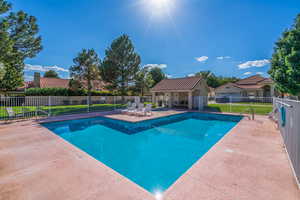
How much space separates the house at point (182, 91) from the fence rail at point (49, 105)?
4579 mm

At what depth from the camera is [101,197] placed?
2418 millimetres

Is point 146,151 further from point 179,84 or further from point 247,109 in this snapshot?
point 179,84

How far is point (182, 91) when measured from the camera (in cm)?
1797

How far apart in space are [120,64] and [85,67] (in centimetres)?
505

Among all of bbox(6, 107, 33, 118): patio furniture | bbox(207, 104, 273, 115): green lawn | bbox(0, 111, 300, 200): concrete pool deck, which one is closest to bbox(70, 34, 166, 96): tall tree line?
bbox(6, 107, 33, 118): patio furniture

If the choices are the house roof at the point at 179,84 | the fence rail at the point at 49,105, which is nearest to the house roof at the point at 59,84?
the fence rail at the point at 49,105

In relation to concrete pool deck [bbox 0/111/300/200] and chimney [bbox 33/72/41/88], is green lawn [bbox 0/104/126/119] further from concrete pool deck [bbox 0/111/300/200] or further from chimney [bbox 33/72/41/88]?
chimney [bbox 33/72/41/88]

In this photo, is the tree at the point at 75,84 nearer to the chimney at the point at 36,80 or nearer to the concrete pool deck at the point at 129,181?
the chimney at the point at 36,80

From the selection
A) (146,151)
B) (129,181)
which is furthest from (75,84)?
(129,181)

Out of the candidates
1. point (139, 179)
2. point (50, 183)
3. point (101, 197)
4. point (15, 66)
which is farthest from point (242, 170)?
point (15, 66)

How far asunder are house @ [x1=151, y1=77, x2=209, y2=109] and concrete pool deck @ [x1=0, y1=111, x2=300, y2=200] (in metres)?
13.6

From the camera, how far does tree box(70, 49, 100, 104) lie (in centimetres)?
1864

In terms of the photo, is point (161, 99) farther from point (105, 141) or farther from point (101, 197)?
point (101, 197)

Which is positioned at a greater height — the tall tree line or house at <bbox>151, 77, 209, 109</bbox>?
the tall tree line
